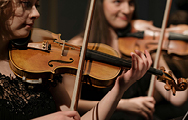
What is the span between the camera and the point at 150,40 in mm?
918

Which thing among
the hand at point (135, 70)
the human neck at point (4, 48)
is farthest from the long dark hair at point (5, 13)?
the hand at point (135, 70)

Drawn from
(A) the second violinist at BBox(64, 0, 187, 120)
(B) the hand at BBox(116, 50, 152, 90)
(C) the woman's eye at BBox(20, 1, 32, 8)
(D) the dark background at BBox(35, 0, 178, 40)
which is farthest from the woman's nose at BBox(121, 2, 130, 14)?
(C) the woman's eye at BBox(20, 1, 32, 8)

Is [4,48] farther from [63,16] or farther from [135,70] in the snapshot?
[135,70]

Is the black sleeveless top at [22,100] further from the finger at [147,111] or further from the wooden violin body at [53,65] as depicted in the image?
the finger at [147,111]

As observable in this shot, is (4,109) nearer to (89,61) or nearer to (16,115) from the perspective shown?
A: (16,115)

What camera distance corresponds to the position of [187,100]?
94 cm

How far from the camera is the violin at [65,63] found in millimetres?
557

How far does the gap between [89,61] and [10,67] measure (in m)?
0.23

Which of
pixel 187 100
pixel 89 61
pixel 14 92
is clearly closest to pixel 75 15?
pixel 89 61

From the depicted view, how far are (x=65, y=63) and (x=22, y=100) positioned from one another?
0.51ft

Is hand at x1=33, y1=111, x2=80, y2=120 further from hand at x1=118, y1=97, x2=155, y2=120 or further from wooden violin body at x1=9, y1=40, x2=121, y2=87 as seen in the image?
hand at x1=118, y1=97, x2=155, y2=120

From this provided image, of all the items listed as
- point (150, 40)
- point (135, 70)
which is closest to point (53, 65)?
point (135, 70)

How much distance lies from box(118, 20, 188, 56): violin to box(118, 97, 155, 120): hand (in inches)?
7.8

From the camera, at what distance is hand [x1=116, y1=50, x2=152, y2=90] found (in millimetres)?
618
